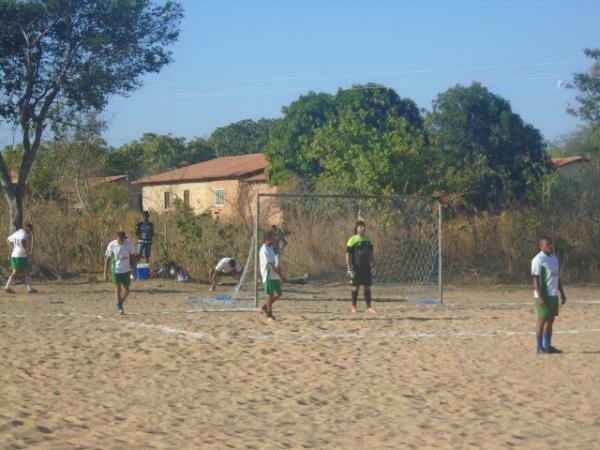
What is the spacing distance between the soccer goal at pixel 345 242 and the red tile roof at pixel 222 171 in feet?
72.3

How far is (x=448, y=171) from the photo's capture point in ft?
96.8

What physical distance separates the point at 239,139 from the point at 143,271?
188 feet

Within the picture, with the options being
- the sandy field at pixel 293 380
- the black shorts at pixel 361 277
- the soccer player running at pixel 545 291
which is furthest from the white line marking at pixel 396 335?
the black shorts at pixel 361 277

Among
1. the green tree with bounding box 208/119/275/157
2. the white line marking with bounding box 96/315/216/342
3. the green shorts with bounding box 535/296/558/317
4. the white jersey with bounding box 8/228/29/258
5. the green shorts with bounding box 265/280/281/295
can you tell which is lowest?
the white line marking with bounding box 96/315/216/342

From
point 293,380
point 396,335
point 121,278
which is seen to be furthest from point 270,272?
point 293,380

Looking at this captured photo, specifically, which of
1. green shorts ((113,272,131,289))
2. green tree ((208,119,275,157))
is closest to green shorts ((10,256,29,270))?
green shorts ((113,272,131,289))

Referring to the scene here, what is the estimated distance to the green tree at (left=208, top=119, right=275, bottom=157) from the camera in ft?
256

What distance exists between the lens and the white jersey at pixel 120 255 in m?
16.1

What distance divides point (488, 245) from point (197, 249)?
26.4ft

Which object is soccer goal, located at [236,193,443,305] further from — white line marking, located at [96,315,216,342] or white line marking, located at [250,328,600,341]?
white line marking, located at [250,328,600,341]

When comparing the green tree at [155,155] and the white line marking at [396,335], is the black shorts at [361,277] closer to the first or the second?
the white line marking at [396,335]

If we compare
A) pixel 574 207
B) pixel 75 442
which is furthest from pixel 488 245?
pixel 75 442

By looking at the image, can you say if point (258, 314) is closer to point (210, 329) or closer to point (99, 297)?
point (210, 329)

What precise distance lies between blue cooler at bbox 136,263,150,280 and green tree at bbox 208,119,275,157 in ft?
173
